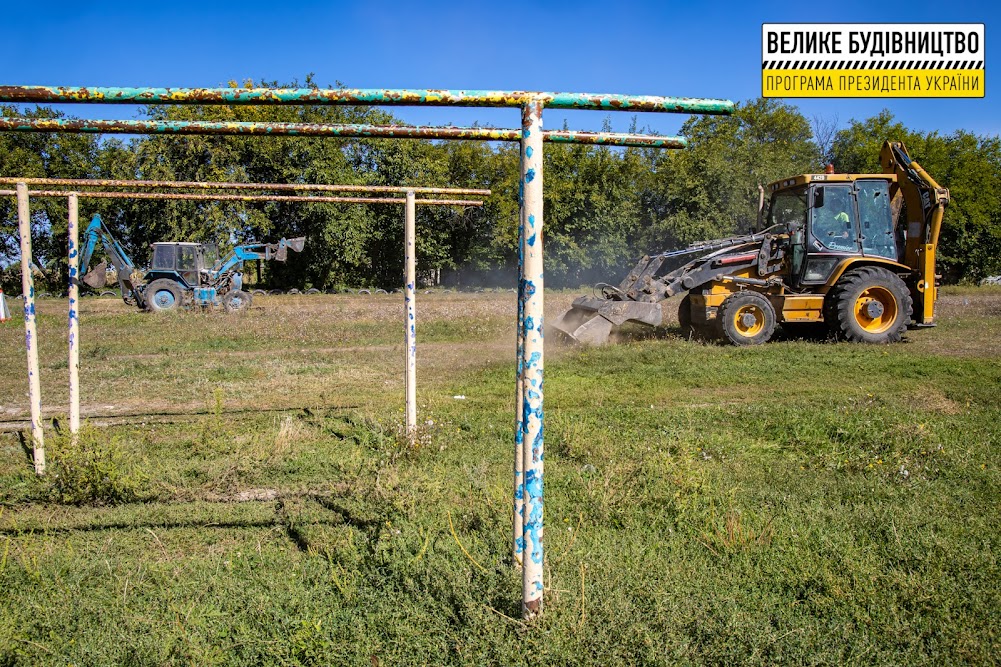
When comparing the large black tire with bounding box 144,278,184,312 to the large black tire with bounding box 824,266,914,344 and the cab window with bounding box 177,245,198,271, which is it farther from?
the large black tire with bounding box 824,266,914,344

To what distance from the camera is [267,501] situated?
4754 millimetres

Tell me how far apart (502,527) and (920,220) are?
10901 mm

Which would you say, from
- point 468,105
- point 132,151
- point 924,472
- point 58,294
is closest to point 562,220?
point 132,151

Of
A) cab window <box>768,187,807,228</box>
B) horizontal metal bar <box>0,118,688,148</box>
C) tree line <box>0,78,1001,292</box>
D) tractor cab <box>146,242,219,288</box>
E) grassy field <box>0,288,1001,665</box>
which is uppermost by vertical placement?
tree line <box>0,78,1001,292</box>

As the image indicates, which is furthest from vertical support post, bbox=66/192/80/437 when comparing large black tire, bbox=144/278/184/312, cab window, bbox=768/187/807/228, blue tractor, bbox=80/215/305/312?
large black tire, bbox=144/278/184/312

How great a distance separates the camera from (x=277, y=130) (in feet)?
10.3

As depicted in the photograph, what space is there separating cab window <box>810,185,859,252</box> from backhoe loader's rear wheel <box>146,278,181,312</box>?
17.2 metres

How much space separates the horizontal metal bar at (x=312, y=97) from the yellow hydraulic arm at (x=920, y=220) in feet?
35.5

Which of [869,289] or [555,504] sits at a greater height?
[869,289]

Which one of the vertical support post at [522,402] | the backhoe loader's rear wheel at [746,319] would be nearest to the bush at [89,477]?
the vertical support post at [522,402]

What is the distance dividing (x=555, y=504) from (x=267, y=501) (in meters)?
1.88

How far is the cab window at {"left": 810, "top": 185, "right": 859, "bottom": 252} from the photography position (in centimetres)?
1167

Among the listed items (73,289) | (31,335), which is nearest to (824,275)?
(73,289)

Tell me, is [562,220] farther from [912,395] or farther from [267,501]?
[267,501]
